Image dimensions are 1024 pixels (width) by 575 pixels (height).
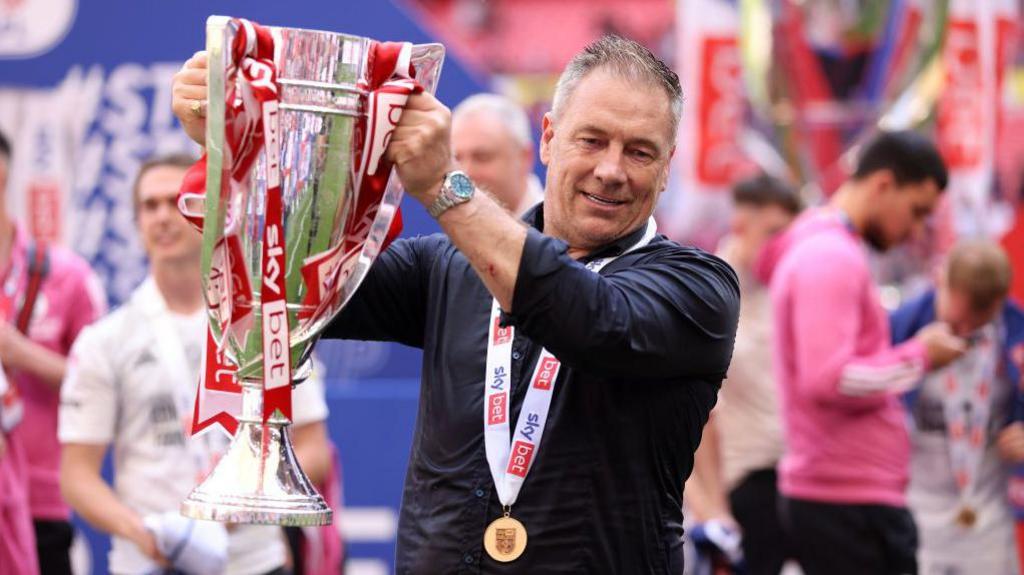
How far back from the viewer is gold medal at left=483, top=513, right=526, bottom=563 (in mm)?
2811

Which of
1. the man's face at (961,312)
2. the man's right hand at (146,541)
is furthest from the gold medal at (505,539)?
the man's face at (961,312)

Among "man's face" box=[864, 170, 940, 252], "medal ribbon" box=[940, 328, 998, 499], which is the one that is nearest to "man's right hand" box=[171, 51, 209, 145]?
"man's face" box=[864, 170, 940, 252]

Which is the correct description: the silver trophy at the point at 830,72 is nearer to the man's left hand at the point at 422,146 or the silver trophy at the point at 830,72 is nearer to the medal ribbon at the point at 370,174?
the medal ribbon at the point at 370,174

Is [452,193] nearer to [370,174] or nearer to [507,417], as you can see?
[370,174]

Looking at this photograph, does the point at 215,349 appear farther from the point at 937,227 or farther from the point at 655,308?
the point at 937,227

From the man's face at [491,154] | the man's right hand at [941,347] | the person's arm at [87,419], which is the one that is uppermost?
the man's face at [491,154]

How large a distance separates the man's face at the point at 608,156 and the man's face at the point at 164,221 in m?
2.40

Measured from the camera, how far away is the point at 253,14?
301 inches

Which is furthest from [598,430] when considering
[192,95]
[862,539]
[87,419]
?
[862,539]

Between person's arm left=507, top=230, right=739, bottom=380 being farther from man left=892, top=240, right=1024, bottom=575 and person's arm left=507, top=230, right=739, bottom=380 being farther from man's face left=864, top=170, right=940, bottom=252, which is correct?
man left=892, top=240, right=1024, bottom=575

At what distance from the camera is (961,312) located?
19.9 feet

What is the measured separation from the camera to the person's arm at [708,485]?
7.11 metres

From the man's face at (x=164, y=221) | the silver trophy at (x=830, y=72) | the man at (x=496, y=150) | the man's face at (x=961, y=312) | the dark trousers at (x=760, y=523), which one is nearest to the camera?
the man's face at (x=164, y=221)

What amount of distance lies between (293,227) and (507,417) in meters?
0.53
